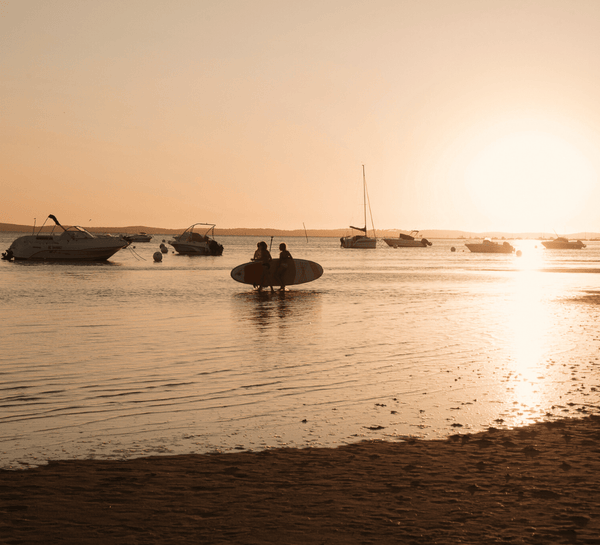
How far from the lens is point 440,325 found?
18.7 meters

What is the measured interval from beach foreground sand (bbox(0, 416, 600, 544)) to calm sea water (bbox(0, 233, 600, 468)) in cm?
66

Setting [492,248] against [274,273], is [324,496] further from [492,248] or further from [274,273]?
[492,248]

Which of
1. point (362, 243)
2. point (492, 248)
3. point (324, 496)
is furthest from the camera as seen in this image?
point (362, 243)

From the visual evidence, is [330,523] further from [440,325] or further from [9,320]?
[9,320]

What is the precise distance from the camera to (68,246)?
61.6 m

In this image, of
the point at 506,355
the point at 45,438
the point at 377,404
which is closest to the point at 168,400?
the point at 45,438

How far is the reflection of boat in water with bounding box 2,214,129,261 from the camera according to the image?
61438 mm

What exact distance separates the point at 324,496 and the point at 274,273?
2540 cm

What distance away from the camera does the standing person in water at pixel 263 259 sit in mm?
28734

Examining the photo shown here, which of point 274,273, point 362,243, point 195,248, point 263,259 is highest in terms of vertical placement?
point 195,248

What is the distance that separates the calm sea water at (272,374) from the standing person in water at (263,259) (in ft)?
18.2

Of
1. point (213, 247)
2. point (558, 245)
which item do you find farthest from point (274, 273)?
point (558, 245)

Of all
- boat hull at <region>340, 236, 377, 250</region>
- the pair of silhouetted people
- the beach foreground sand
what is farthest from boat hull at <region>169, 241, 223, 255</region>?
the beach foreground sand

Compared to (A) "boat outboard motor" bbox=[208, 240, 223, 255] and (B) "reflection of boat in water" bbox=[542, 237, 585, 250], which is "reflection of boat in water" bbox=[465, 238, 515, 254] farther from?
(A) "boat outboard motor" bbox=[208, 240, 223, 255]
